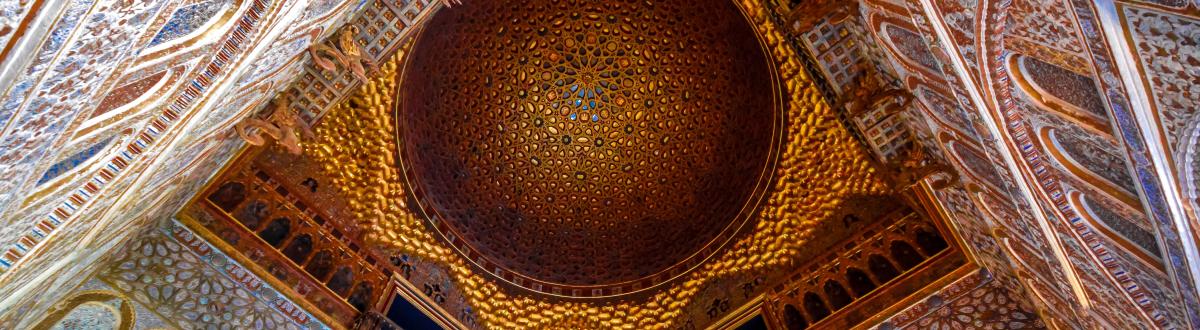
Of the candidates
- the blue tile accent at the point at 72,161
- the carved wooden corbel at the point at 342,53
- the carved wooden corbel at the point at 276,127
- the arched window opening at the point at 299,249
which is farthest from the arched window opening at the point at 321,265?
the blue tile accent at the point at 72,161

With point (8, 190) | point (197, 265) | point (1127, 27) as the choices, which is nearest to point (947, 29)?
point (1127, 27)

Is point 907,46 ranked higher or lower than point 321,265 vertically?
higher

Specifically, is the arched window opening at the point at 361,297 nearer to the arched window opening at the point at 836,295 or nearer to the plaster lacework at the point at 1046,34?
the arched window opening at the point at 836,295

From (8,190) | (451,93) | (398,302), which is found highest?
(451,93)

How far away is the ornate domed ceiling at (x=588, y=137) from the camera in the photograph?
27.4ft

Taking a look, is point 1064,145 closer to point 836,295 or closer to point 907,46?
point 907,46

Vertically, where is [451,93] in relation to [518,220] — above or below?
above

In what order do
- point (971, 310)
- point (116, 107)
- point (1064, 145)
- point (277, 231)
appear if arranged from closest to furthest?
1. point (116, 107)
2. point (1064, 145)
3. point (971, 310)
4. point (277, 231)

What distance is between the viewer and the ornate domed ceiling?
8352mm

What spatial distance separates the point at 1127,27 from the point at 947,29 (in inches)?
46.5

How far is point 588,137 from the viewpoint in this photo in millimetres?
9453

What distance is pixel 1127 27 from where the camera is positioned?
2.63 meters

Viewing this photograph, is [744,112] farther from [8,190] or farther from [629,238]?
[8,190]

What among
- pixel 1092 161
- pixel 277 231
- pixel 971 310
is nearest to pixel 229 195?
pixel 277 231
